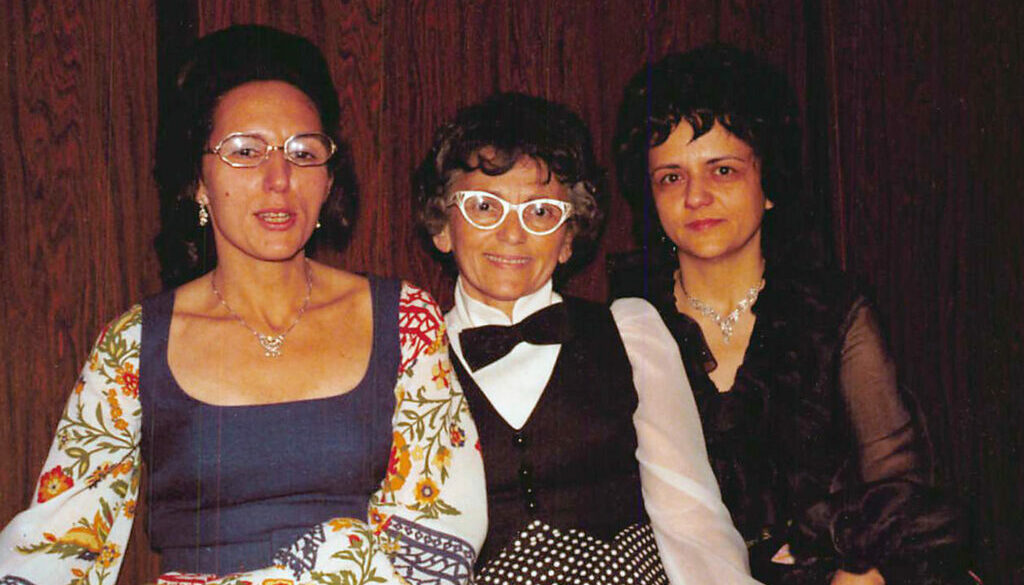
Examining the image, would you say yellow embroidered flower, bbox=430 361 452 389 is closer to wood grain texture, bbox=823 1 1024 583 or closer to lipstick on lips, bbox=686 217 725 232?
lipstick on lips, bbox=686 217 725 232

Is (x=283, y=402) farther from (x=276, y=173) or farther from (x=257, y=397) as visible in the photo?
(x=276, y=173)

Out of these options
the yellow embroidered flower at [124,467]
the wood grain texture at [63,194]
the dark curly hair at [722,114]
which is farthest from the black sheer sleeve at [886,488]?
the wood grain texture at [63,194]

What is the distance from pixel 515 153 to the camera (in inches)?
96.0

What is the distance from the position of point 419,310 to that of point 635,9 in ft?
4.31

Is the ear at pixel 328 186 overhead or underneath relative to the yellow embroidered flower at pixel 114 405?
overhead

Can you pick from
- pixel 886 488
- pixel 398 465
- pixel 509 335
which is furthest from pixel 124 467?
pixel 886 488

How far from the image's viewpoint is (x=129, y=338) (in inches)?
85.0

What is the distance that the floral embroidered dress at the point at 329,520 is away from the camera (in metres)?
1.89

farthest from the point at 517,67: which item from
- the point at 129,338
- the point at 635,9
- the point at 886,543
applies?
the point at 886,543

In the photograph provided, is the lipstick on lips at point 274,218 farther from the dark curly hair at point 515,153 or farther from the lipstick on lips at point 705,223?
the lipstick on lips at point 705,223

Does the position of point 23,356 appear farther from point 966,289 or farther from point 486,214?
point 966,289

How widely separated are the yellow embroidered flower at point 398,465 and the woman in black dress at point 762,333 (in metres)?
0.80

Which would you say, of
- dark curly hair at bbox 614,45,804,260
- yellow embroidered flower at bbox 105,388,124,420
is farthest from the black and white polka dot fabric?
dark curly hair at bbox 614,45,804,260

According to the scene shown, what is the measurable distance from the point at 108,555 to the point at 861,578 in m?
1.56
